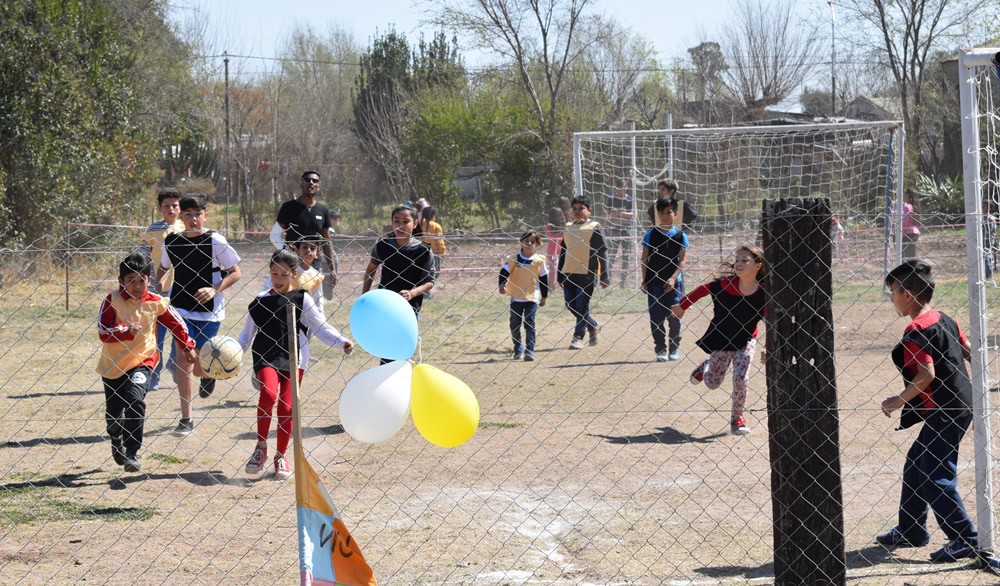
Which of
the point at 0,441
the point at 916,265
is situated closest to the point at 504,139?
the point at 0,441

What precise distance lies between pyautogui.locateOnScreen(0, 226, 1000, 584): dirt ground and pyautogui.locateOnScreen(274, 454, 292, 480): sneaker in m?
0.09

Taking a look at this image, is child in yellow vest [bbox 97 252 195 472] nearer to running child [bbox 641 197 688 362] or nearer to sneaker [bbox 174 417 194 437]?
sneaker [bbox 174 417 194 437]

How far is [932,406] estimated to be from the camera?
4.32 m

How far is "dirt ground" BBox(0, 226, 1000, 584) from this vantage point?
4.32m

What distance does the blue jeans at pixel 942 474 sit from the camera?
4.25 metres

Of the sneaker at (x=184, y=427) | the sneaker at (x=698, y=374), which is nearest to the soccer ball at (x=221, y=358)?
the sneaker at (x=184, y=427)

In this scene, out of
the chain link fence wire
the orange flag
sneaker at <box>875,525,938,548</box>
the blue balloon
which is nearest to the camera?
the orange flag

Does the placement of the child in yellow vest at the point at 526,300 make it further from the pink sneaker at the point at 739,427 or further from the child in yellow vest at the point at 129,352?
the child in yellow vest at the point at 129,352

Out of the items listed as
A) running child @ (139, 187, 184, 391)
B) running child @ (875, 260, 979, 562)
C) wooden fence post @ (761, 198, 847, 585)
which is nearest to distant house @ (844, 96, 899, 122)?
running child @ (139, 187, 184, 391)

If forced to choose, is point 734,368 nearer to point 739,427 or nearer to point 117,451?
point 739,427

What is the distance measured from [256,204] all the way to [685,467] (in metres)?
26.4

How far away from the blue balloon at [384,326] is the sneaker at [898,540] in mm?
2402

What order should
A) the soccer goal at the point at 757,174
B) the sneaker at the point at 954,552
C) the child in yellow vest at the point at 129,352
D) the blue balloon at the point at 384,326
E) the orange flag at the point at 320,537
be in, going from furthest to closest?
the soccer goal at the point at 757,174, the child in yellow vest at the point at 129,352, the sneaker at the point at 954,552, the blue balloon at the point at 384,326, the orange flag at the point at 320,537

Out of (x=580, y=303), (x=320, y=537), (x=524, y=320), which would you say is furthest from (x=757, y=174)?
(x=320, y=537)
